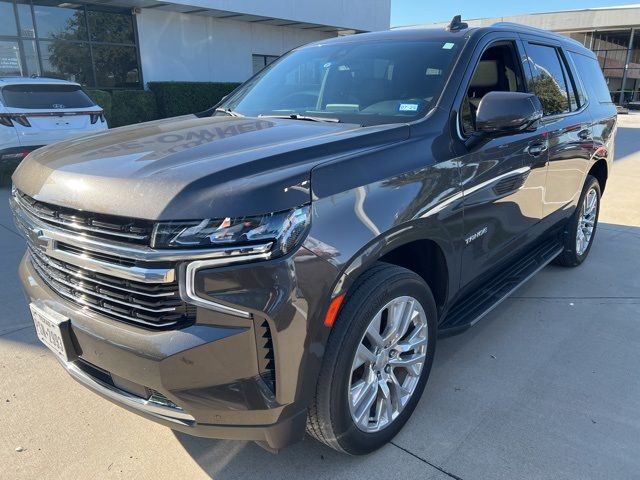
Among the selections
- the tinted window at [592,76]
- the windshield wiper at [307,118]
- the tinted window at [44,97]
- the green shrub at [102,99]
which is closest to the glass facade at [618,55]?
the green shrub at [102,99]

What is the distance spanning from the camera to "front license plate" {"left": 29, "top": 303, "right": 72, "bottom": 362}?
210cm

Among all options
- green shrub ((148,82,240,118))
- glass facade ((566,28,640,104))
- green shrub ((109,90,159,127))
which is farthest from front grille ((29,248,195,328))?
glass facade ((566,28,640,104))

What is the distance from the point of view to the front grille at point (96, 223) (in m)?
1.80

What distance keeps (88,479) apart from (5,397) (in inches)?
37.5

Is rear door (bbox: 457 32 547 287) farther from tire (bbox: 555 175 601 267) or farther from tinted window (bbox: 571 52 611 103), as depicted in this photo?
tinted window (bbox: 571 52 611 103)

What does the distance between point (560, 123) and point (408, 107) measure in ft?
5.63

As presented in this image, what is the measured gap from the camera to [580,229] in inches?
191

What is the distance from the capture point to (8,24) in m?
13.9

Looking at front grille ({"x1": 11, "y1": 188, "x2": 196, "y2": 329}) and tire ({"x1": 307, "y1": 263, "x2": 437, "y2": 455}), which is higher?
front grille ({"x1": 11, "y1": 188, "x2": 196, "y2": 329})

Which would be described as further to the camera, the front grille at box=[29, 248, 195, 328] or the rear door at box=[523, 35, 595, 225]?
the rear door at box=[523, 35, 595, 225]

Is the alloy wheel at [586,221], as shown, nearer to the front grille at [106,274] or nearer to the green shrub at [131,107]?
the front grille at [106,274]

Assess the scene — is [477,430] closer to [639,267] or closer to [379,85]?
[379,85]

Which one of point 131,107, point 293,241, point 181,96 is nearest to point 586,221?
point 293,241

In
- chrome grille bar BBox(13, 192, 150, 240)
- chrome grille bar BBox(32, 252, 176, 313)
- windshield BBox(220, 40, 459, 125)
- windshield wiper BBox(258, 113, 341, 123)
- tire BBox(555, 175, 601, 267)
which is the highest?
windshield BBox(220, 40, 459, 125)
